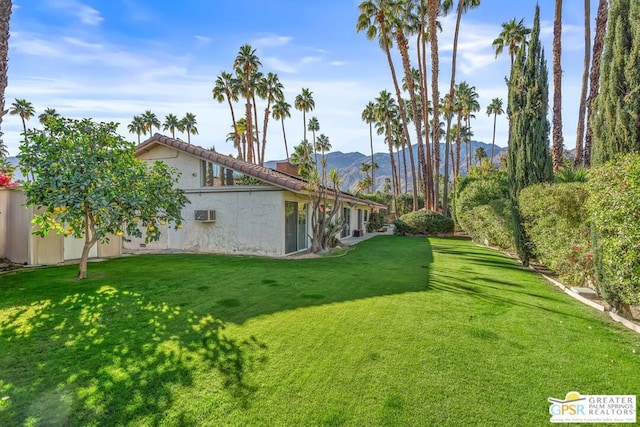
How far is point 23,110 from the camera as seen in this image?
3988 cm

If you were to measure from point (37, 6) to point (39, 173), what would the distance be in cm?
546

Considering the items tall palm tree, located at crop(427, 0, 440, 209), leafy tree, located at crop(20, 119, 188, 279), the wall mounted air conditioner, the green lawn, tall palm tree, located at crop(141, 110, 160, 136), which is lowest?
the green lawn

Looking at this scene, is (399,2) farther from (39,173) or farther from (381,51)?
(39,173)

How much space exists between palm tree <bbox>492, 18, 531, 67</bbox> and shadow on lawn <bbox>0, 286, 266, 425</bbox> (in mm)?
33270

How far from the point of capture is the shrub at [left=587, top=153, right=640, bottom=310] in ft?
13.3

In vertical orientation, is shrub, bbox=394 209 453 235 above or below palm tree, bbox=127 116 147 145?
below

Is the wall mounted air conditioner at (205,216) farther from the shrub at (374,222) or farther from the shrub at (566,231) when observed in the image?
the shrub at (374,222)

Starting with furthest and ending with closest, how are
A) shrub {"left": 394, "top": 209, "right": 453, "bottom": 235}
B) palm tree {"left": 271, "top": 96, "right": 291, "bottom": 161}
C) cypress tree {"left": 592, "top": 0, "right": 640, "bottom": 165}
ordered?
palm tree {"left": 271, "top": 96, "right": 291, "bottom": 161} → shrub {"left": 394, "top": 209, "right": 453, "bottom": 235} → cypress tree {"left": 592, "top": 0, "right": 640, "bottom": 165}

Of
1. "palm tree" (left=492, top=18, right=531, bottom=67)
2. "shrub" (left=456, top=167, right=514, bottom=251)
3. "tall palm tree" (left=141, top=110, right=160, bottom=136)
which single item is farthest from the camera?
"tall palm tree" (left=141, top=110, right=160, bottom=136)

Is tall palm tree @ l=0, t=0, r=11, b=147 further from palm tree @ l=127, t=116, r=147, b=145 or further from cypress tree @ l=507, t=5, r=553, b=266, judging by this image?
palm tree @ l=127, t=116, r=147, b=145

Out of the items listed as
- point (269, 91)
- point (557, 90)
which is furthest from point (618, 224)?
point (269, 91)

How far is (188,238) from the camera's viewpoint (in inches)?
522

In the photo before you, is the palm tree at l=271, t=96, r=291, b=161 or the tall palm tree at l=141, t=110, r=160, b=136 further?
the tall palm tree at l=141, t=110, r=160, b=136

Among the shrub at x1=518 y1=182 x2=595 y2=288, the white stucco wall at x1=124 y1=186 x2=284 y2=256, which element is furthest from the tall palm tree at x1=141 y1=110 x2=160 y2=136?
the shrub at x1=518 y1=182 x2=595 y2=288
